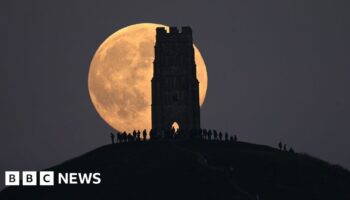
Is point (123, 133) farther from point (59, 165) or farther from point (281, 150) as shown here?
point (281, 150)

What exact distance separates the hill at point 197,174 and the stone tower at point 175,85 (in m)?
18.2

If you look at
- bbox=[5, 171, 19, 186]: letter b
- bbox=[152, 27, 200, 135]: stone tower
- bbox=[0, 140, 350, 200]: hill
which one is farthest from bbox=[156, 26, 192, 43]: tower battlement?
bbox=[5, 171, 19, 186]: letter b

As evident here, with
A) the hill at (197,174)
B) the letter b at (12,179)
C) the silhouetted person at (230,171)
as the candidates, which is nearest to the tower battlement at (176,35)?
the hill at (197,174)

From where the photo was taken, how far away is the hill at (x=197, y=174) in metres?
125

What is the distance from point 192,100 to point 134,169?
108 ft

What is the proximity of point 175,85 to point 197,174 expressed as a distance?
38.9m

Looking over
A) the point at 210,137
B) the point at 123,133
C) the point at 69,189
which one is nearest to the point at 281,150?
the point at 210,137

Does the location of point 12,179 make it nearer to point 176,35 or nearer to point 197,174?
point 197,174

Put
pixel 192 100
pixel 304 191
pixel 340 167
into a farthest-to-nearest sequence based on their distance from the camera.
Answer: pixel 192 100
pixel 340 167
pixel 304 191

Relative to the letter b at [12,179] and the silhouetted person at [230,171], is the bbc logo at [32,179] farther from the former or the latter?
the silhouetted person at [230,171]

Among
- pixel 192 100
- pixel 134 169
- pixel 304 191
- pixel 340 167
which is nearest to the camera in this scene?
pixel 304 191

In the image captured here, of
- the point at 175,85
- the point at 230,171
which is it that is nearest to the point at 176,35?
the point at 175,85

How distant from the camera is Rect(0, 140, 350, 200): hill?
4916 inches

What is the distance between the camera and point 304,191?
126188 millimetres
